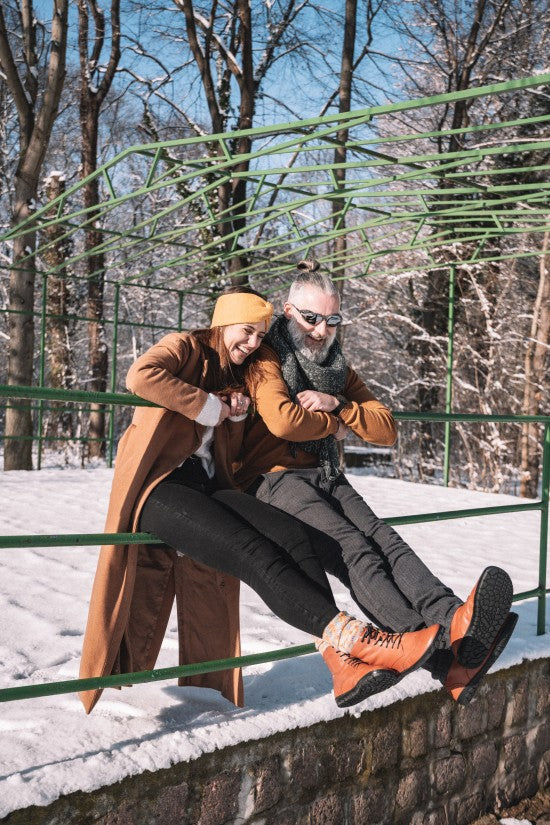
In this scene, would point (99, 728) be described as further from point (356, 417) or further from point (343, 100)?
point (343, 100)

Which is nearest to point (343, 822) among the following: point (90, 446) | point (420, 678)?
point (420, 678)

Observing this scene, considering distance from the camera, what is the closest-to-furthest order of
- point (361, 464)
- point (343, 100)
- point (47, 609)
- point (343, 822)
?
point (343, 822) → point (47, 609) → point (343, 100) → point (361, 464)

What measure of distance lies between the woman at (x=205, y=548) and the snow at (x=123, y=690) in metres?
0.13

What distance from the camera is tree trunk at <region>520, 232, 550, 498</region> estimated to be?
1155cm

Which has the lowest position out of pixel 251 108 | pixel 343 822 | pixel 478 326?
pixel 343 822

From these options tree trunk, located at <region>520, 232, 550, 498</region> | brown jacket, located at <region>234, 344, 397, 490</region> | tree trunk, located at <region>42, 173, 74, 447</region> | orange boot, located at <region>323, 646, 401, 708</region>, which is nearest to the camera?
orange boot, located at <region>323, 646, 401, 708</region>

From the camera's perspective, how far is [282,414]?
8.48 feet

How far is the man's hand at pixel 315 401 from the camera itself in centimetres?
274

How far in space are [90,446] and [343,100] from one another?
734 centimetres

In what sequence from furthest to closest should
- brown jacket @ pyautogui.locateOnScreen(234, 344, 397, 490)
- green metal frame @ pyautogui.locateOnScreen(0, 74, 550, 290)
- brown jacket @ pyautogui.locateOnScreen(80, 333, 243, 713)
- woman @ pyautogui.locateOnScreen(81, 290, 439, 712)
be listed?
1. green metal frame @ pyautogui.locateOnScreen(0, 74, 550, 290)
2. brown jacket @ pyautogui.locateOnScreen(234, 344, 397, 490)
3. brown jacket @ pyautogui.locateOnScreen(80, 333, 243, 713)
4. woman @ pyautogui.locateOnScreen(81, 290, 439, 712)

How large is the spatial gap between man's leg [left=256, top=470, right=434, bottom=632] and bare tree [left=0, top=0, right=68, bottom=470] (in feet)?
24.1

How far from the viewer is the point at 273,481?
2725mm

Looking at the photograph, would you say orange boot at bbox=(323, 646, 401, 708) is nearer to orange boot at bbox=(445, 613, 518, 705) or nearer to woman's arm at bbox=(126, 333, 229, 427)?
orange boot at bbox=(445, 613, 518, 705)

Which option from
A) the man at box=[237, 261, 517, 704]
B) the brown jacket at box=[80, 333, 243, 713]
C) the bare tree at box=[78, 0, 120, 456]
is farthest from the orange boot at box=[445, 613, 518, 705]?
the bare tree at box=[78, 0, 120, 456]
